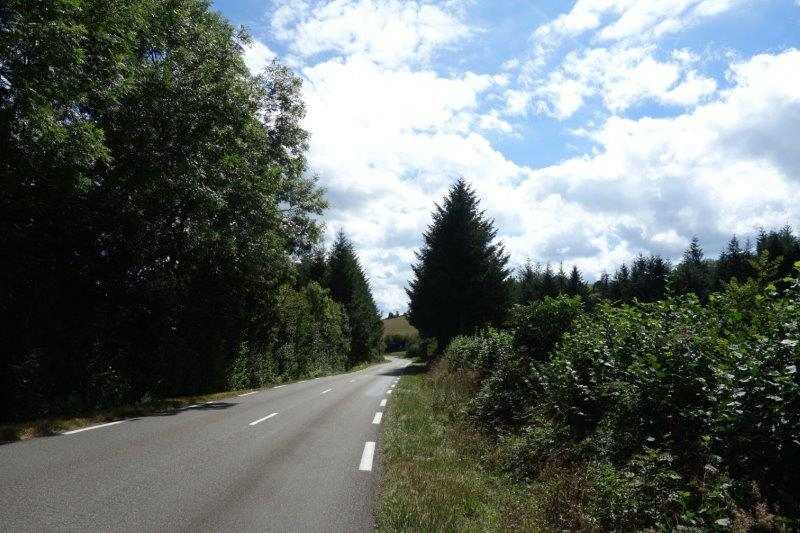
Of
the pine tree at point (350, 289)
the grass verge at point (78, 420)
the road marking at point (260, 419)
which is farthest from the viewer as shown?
the pine tree at point (350, 289)

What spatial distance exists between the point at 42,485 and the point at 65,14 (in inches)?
345

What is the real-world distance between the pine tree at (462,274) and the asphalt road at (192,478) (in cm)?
2634

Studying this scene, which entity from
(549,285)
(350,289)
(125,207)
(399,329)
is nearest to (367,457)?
(125,207)

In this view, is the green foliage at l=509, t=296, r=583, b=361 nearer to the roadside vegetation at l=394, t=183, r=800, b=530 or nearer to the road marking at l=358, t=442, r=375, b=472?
the roadside vegetation at l=394, t=183, r=800, b=530

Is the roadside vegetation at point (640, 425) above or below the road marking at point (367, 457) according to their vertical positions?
above

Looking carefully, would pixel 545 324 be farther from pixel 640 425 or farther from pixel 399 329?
pixel 399 329

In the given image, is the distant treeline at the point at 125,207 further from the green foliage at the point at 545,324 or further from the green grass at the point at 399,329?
the green grass at the point at 399,329

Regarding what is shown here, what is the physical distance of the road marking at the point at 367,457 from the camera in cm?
754

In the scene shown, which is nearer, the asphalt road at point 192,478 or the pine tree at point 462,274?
the asphalt road at point 192,478

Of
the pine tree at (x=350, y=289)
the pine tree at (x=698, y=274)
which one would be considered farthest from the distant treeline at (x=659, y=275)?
the pine tree at (x=350, y=289)

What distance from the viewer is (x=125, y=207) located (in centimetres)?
1438

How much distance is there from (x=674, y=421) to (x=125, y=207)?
1429 cm

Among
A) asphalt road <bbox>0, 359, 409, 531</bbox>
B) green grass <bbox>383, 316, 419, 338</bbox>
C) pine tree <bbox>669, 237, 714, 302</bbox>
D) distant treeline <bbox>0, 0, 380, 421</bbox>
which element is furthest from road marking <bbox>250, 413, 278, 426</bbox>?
green grass <bbox>383, 316, 419, 338</bbox>

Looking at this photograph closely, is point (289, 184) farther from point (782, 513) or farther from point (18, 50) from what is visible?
point (782, 513)
